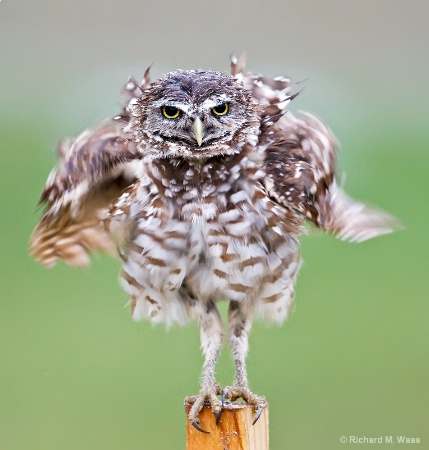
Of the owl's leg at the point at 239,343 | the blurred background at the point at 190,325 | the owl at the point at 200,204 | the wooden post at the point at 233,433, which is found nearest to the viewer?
the wooden post at the point at 233,433

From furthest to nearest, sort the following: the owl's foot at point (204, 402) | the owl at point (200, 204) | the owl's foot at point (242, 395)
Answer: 1. the owl's foot at point (242, 395)
2. the owl at point (200, 204)
3. the owl's foot at point (204, 402)

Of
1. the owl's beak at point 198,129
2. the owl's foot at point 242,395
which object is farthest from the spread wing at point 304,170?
the owl's foot at point 242,395

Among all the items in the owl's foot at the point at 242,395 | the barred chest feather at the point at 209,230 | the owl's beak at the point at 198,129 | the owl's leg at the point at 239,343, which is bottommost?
the owl's foot at the point at 242,395

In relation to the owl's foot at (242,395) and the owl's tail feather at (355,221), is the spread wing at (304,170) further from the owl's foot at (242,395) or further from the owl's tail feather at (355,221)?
the owl's foot at (242,395)

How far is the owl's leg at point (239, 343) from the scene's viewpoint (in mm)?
2906

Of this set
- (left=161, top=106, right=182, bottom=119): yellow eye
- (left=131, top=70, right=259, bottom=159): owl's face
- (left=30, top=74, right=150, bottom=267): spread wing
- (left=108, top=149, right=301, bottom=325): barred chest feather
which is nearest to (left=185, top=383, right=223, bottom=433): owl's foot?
(left=108, top=149, right=301, bottom=325): barred chest feather

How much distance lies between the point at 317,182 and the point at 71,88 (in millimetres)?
6254

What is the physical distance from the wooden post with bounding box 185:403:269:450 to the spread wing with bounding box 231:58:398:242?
0.61 meters

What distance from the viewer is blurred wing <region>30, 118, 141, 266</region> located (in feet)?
9.19

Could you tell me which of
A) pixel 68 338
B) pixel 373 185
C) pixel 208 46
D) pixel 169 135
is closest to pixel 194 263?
pixel 169 135

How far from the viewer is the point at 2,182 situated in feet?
23.6

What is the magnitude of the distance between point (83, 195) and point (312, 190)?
0.69 m

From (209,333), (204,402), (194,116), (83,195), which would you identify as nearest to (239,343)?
(209,333)

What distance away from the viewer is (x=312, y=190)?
279 cm
